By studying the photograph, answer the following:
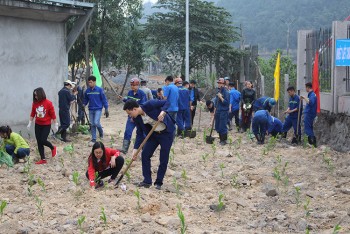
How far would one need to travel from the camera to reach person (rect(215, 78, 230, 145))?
11.5 meters

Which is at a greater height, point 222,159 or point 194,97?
point 194,97

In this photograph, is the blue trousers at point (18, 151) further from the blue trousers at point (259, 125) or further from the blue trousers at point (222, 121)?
the blue trousers at point (259, 125)

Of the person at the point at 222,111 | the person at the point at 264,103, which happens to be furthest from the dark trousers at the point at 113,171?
the person at the point at 264,103

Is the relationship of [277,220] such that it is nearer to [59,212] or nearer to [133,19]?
[59,212]

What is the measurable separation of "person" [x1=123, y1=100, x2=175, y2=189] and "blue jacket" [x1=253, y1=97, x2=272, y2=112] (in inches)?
229

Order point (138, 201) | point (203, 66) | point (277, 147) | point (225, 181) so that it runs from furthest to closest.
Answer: point (203, 66) < point (277, 147) < point (225, 181) < point (138, 201)


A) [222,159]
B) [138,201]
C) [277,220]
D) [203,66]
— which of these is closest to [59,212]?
[138,201]

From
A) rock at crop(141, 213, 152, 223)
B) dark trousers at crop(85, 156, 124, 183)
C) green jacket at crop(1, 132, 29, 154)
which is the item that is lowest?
rock at crop(141, 213, 152, 223)

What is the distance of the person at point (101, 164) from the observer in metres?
6.91

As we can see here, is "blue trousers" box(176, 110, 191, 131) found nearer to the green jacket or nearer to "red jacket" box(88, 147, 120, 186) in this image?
the green jacket

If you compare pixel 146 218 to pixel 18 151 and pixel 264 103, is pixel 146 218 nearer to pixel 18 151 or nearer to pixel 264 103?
pixel 18 151

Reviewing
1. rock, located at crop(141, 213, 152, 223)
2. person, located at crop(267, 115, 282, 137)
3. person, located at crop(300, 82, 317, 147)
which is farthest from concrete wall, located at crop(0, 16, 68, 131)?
rock, located at crop(141, 213, 152, 223)

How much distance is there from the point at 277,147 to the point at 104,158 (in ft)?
17.7

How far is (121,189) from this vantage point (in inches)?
278
